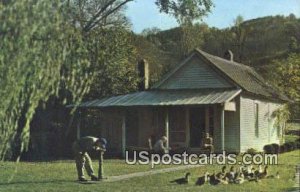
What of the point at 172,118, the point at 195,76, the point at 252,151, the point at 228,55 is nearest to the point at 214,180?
the point at 252,151

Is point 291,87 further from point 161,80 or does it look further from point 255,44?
point 255,44

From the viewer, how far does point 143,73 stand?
65.9 feet

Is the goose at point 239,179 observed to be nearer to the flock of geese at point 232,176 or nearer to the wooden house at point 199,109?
the flock of geese at point 232,176

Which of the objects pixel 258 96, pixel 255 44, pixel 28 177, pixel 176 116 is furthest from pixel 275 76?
pixel 28 177

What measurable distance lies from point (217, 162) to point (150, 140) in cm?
223

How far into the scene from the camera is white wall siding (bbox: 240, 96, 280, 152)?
19406 mm

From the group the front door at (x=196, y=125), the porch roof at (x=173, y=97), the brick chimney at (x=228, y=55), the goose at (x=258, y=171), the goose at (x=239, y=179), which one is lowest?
the goose at (x=239, y=179)

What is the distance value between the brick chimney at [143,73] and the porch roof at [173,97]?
0.78 ft

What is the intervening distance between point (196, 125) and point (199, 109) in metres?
0.61

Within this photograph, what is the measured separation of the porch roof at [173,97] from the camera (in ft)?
66.4

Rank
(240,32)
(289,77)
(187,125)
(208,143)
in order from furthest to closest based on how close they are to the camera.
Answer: (289,77)
(187,125)
(208,143)
(240,32)

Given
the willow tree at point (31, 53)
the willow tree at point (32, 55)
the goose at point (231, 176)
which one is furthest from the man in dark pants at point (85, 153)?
the willow tree at point (31, 53)

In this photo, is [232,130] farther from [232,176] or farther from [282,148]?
[232,176]

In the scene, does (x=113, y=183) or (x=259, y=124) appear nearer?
(x=113, y=183)
